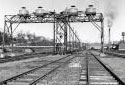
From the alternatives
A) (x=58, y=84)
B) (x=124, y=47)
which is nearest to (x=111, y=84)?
(x=58, y=84)

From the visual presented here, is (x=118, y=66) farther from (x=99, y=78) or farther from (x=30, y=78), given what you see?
(x=30, y=78)

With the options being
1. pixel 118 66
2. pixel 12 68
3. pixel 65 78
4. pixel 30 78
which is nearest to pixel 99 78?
pixel 65 78

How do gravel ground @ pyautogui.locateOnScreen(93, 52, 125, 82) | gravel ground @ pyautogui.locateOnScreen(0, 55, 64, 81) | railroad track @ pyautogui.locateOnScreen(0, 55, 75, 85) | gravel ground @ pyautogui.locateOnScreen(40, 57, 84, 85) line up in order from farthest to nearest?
gravel ground @ pyautogui.locateOnScreen(93, 52, 125, 82) < gravel ground @ pyautogui.locateOnScreen(0, 55, 64, 81) < gravel ground @ pyautogui.locateOnScreen(40, 57, 84, 85) < railroad track @ pyautogui.locateOnScreen(0, 55, 75, 85)

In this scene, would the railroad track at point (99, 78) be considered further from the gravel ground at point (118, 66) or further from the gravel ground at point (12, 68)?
the gravel ground at point (12, 68)

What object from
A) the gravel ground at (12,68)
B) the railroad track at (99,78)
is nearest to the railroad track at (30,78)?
the gravel ground at (12,68)

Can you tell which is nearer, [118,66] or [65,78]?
[65,78]

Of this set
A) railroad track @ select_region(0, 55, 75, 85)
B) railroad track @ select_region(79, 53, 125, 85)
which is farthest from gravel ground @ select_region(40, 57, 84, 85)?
railroad track @ select_region(0, 55, 75, 85)

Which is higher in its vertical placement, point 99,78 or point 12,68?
point 99,78

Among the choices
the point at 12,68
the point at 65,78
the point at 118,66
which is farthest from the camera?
the point at 118,66

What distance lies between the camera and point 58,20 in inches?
1864

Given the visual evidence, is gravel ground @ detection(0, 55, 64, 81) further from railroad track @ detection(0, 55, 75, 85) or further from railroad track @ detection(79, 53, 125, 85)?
railroad track @ detection(79, 53, 125, 85)

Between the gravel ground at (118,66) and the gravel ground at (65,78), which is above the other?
the gravel ground at (65,78)

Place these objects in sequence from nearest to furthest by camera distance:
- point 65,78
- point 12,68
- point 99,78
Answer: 1. point 65,78
2. point 99,78
3. point 12,68

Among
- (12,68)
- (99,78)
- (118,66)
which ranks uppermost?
(99,78)
